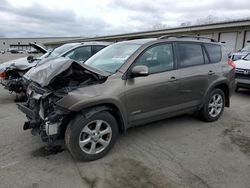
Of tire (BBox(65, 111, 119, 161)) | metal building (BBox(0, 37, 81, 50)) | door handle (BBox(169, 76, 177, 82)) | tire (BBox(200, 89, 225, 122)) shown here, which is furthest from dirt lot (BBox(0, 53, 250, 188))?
metal building (BBox(0, 37, 81, 50))

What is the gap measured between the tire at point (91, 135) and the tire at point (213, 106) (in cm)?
236

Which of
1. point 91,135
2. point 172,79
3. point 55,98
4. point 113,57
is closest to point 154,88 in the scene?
A: point 172,79

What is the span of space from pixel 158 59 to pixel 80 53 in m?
4.47

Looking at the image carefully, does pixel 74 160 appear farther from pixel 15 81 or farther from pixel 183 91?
pixel 15 81

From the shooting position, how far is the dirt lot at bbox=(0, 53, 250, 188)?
3.05 metres

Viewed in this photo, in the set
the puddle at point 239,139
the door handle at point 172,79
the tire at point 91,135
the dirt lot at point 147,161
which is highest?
the door handle at point 172,79

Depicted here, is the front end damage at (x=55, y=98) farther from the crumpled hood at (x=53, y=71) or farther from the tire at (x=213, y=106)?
the tire at (x=213, y=106)

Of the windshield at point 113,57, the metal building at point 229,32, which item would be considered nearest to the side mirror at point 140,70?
the windshield at point 113,57

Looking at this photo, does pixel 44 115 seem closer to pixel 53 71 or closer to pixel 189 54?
pixel 53 71

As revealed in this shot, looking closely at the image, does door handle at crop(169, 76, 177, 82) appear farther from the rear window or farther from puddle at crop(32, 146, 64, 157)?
puddle at crop(32, 146, 64, 157)

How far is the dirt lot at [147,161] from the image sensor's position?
3.05m

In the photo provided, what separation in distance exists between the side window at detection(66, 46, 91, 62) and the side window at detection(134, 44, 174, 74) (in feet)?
13.6

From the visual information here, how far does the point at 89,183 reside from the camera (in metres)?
3.00

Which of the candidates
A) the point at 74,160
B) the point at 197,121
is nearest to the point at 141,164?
the point at 74,160
